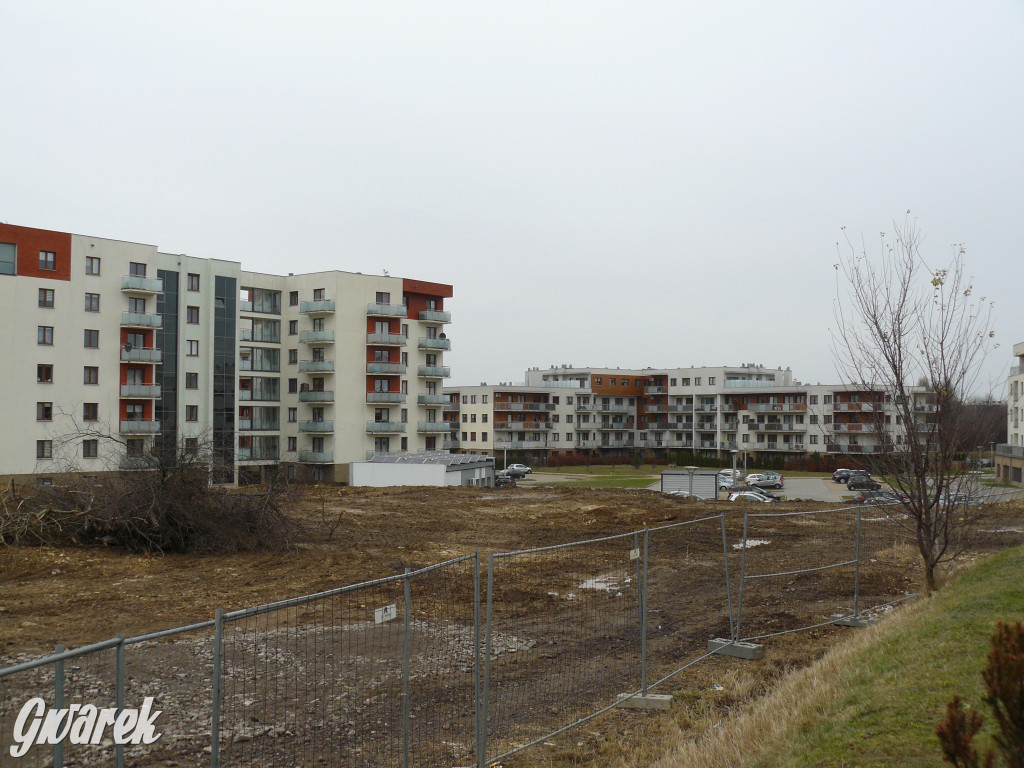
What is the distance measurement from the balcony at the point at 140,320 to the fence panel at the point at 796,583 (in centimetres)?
4713

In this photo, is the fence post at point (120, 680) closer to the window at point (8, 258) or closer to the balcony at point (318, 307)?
the window at point (8, 258)

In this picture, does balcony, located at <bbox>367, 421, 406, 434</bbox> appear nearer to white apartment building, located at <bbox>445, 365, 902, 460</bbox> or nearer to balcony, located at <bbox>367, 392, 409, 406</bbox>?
balcony, located at <bbox>367, 392, 409, 406</bbox>

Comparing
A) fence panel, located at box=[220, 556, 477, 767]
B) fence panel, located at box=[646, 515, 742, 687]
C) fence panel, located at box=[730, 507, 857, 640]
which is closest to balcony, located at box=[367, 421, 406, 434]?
fence panel, located at box=[646, 515, 742, 687]

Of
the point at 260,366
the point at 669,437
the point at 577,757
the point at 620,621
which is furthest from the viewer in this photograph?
the point at 669,437

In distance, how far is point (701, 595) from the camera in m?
15.9

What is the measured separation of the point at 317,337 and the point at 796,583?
56.4 meters

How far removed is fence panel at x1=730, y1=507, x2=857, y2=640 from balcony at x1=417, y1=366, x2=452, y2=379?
53.5 metres

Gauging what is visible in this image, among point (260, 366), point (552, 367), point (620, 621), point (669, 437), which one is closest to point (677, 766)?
point (620, 621)

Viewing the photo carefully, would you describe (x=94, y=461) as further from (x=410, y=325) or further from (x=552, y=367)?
(x=552, y=367)

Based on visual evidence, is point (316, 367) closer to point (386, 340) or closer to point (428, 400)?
point (386, 340)

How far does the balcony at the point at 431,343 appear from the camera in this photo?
7494cm

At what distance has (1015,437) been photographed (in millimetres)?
75125

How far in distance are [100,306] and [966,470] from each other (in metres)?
55.3

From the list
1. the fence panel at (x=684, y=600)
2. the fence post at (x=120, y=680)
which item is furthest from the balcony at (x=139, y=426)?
the fence post at (x=120, y=680)
